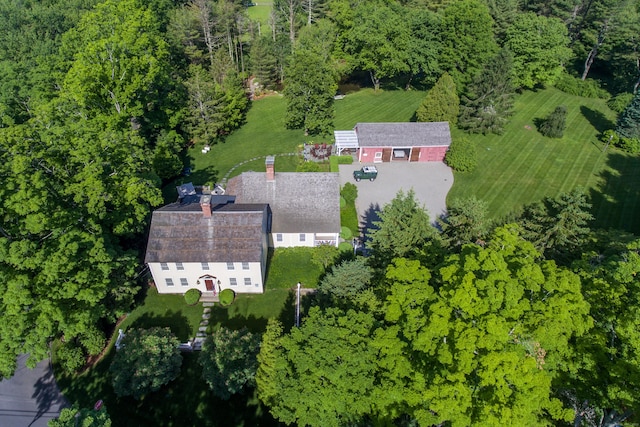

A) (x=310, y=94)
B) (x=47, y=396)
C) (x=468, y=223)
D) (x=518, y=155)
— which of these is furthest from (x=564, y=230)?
(x=47, y=396)

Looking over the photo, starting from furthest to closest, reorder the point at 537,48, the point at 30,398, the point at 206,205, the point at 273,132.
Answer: the point at 537,48 < the point at 273,132 < the point at 206,205 < the point at 30,398

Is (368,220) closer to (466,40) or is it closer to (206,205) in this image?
(206,205)

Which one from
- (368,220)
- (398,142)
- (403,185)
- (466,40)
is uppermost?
(466,40)

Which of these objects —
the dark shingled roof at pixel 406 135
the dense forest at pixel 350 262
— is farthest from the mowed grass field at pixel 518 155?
the dark shingled roof at pixel 406 135

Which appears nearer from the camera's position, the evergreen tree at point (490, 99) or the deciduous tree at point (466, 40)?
the evergreen tree at point (490, 99)

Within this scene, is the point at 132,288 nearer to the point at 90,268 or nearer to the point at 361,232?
the point at 90,268

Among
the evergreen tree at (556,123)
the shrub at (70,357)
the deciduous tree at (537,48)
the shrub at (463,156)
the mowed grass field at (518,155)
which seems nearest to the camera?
the shrub at (70,357)

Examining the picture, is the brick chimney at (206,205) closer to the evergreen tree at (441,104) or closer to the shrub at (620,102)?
the evergreen tree at (441,104)
